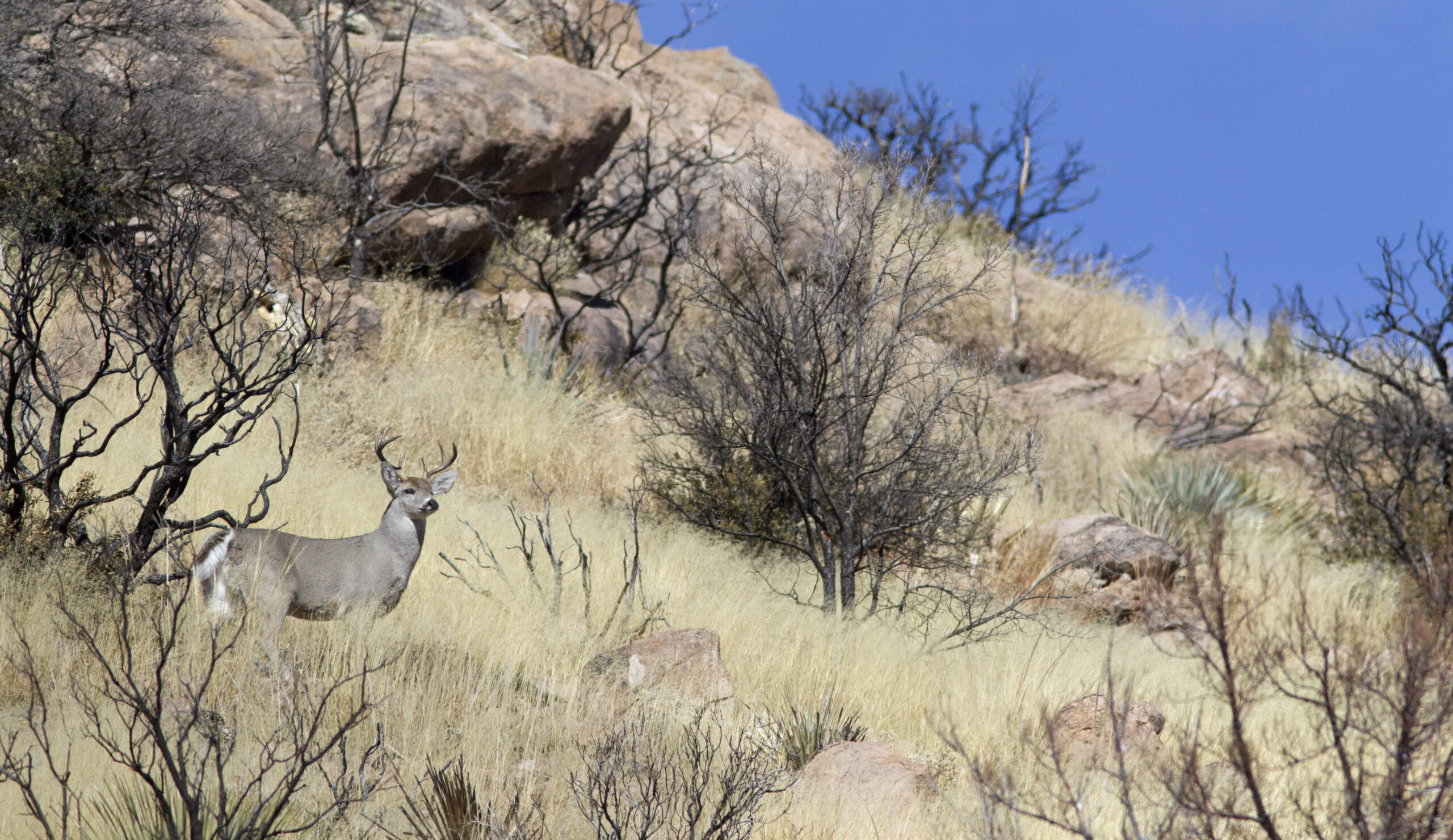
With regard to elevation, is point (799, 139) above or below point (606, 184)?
above

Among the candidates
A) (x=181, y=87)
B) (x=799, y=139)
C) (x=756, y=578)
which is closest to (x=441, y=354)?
(x=181, y=87)

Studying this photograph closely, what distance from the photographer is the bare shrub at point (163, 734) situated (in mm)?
3271

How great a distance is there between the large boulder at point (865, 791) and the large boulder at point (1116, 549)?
20.5 feet

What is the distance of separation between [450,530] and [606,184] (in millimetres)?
13022

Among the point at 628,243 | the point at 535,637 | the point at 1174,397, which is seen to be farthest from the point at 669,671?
the point at 628,243

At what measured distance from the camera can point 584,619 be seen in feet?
21.3

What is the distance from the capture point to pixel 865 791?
4.44 m

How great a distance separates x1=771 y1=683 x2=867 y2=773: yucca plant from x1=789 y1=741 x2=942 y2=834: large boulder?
35 cm

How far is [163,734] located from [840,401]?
5.64 meters

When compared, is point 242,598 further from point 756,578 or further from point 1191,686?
point 1191,686

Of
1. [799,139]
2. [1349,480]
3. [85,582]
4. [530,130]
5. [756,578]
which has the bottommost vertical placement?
[85,582]

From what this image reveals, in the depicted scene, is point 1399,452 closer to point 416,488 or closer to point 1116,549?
point 1116,549

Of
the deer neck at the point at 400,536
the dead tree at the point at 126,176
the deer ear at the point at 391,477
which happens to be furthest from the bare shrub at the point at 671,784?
the dead tree at the point at 126,176

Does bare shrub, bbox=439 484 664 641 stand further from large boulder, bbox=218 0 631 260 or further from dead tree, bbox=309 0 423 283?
large boulder, bbox=218 0 631 260
